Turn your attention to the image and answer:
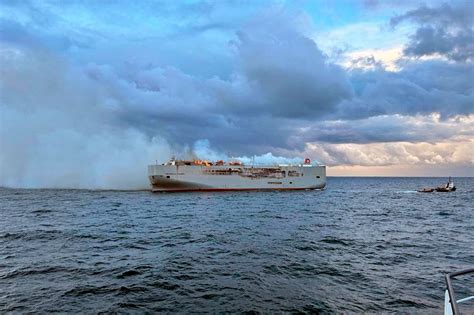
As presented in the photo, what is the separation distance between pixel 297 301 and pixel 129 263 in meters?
9.10

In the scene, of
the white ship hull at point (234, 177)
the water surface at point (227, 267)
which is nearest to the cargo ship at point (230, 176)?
the white ship hull at point (234, 177)

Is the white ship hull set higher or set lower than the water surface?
higher

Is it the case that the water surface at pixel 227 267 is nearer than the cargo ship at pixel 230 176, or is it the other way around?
the water surface at pixel 227 267

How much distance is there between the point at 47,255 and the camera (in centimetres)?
1995

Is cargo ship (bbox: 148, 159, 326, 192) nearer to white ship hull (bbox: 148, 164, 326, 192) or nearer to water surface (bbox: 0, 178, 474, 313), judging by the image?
white ship hull (bbox: 148, 164, 326, 192)

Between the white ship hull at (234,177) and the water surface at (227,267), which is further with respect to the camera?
the white ship hull at (234,177)

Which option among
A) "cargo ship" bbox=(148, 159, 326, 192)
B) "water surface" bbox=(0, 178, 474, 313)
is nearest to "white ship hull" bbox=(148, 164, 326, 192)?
"cargo ship" bbox=(148, 159, 326, 192)

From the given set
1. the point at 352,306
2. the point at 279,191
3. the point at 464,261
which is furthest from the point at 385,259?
the point at 279,191

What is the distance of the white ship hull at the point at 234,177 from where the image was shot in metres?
82.3

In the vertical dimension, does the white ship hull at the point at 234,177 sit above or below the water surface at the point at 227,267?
above

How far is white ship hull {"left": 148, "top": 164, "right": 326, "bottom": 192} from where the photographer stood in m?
82.3

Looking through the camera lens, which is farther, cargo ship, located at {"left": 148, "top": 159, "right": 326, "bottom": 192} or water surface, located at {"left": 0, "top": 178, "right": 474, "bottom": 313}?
cargo ship, located at {"left": 148, "top": 159, "right": 326, "bottom": 192}

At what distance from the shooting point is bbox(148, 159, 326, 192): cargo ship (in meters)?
82.4

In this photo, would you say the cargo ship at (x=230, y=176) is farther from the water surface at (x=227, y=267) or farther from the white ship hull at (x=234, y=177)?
the water surface at (x=227, y=267)
